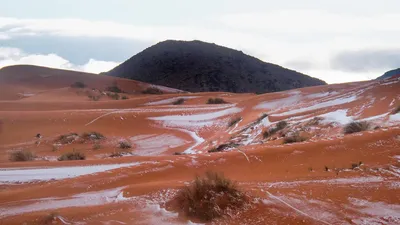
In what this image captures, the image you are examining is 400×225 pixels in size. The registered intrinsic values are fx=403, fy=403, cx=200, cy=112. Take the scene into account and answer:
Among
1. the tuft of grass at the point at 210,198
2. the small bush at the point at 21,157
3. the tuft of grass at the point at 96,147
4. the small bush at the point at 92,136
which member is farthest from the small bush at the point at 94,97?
the tuft of grass at the point at 210,198

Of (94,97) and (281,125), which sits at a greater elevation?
(94,97)

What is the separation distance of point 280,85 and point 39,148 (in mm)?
57577

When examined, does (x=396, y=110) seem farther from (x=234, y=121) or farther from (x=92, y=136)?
(x=92, y=136)

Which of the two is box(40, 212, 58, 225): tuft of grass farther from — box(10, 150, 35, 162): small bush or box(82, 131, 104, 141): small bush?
box(82, 131, 104, 141): small bush

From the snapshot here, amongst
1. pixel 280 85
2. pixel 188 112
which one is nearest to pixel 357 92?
pixel 188 112

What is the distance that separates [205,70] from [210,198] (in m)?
64.2

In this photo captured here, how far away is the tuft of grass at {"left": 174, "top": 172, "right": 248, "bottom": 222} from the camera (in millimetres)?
5902

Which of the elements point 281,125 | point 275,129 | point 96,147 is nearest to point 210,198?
point 275,129

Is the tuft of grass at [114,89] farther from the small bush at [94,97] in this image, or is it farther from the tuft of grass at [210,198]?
the tuft of grass at [210,198]

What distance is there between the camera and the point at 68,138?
17.4m

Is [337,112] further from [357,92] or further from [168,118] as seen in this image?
[168,118]

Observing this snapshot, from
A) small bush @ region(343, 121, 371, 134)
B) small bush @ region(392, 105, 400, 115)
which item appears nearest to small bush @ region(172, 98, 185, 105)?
small bush @ region(392, 105, 400, 115)

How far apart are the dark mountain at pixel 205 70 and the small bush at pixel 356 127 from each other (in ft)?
174

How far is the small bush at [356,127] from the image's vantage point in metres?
11.5
